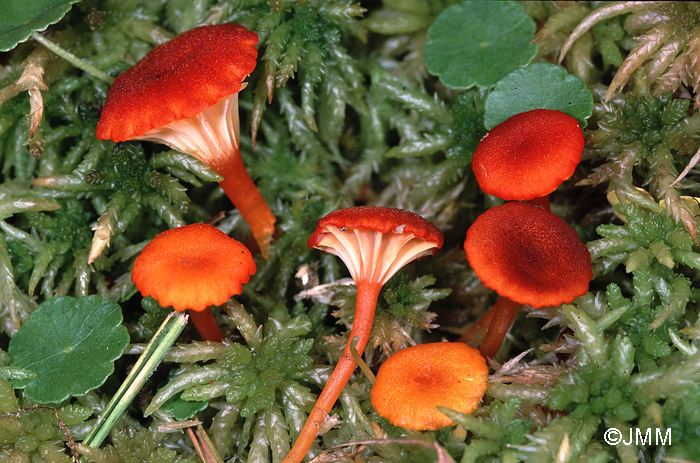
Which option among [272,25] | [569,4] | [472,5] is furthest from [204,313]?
[569,4]

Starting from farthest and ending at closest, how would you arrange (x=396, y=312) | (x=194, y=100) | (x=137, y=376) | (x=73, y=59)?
(x=73, y=59)
(x=396, y=312)
(x=137, y=376)
(x=194, y=100)

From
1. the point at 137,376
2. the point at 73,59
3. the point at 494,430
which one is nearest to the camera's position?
the point at 494,430

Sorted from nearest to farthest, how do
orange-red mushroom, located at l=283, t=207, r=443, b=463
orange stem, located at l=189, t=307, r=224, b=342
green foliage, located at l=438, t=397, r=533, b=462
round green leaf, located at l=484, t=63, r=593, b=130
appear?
green foliage, located at l=438, t=397, r=533, b=462, orange-red mushroom, located at l=283, t=207, r=443, b=463, orange stem, located at l=189, t=307, r=224, b=342, round green leaf, located at l=484, t=63, r=593, b=130

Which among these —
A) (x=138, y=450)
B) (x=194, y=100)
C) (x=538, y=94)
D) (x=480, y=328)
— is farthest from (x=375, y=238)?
(x=138, y=450)

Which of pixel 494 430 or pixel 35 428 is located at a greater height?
pixel 35 428

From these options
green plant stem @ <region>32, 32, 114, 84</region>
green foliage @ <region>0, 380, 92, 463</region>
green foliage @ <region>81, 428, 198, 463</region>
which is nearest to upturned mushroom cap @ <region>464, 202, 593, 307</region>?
green foliage @ <region>81, 428, 198, 463</region>

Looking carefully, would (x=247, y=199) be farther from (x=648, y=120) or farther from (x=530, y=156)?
(x=648, y=120)

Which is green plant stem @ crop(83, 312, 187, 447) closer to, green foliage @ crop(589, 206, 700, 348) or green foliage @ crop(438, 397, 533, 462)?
green foliage @ crop(438, 397, 533, 462)
